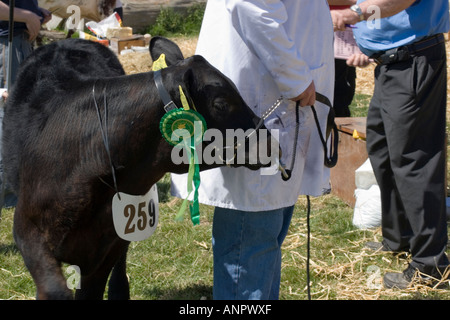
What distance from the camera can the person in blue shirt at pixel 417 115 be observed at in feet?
12.0

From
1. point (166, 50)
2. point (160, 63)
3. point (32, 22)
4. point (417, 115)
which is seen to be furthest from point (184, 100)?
point (32, 22)

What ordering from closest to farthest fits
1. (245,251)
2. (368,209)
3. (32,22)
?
(245,251)
(32,22)
(368,209)

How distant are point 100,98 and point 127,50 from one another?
7340mm

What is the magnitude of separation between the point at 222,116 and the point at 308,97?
0.35 meters

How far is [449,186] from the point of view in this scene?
17.6 feet

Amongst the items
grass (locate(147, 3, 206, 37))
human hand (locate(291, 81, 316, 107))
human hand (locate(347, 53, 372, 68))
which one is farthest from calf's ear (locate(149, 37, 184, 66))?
grass (locate(147, 3, 206, 37))

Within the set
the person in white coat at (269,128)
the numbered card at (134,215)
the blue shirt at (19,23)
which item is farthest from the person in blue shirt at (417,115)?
the blue shirt at (19,23)

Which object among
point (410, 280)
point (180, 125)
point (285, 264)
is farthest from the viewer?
point (285, 264)

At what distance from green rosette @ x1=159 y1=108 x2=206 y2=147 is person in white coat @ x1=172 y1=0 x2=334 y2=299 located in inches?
10.2

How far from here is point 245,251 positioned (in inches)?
107

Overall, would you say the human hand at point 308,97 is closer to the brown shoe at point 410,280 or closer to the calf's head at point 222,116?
the calf's head at point 222,116

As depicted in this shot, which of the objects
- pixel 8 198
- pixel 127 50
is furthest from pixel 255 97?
pixel 127 50

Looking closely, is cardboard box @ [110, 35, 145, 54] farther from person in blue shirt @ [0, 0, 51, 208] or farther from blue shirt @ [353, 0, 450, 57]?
blue shirt @ [353, 0, 450, 57]

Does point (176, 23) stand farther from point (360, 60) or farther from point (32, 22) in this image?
point (360, 60)
